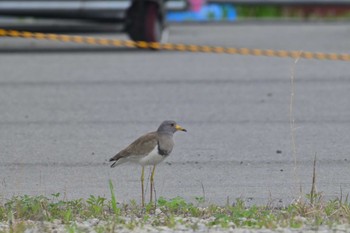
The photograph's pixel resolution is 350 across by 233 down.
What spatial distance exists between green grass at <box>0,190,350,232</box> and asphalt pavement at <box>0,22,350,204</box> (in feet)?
1.72

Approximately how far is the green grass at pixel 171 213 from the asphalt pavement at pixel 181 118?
523 mm

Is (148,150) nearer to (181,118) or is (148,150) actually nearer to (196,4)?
(181,118)

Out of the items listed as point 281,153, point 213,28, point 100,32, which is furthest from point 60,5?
point 281,153

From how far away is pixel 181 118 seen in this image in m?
12.6

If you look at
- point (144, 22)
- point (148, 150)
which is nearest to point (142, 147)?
point (148, 150)

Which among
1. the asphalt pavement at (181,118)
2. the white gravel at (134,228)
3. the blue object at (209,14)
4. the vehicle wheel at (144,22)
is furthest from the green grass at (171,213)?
the blue object at (209,14)

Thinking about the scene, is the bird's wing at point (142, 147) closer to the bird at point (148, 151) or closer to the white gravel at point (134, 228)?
the bird at point (148, 151)

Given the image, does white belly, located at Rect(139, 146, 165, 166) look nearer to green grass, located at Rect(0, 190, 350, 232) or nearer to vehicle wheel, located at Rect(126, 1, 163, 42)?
green grass, located at Rect(0, 190, 350, 232)

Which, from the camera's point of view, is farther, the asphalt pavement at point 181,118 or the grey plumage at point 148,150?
the asphalt pavement at point 181,118

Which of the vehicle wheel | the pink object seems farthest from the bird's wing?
the pink object

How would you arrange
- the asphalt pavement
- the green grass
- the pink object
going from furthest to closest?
the pink object
the asphalt pavement
the green grass

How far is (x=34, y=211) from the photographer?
7.68 meters

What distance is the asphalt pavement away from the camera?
30.7ft

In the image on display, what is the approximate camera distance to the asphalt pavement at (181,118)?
9.36 m
